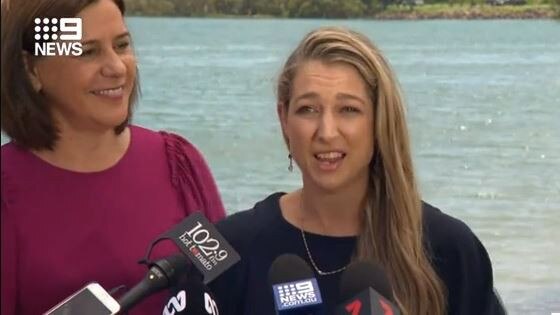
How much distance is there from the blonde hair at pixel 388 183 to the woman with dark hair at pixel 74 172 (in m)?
0.26

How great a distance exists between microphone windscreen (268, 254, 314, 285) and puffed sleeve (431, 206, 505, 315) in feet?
1.13

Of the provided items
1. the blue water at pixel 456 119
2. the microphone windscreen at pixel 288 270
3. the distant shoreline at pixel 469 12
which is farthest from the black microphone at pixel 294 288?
the blue water at pixel 456 119

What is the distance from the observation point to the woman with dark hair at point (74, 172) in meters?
1.63

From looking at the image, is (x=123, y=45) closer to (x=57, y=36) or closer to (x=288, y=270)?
(x=57, y=36)

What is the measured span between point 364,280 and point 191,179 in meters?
0.47

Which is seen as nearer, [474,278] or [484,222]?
[474,278]

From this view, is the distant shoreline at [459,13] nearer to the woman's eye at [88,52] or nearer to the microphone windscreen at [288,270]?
the woman's eye at [88,52]

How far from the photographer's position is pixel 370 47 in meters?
1.70

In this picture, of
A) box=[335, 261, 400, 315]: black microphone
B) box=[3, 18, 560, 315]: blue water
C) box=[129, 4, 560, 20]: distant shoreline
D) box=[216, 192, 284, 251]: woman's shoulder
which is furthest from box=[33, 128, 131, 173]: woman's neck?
box=[3, 18, 560, 315]: blue water

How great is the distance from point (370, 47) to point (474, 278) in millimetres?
399

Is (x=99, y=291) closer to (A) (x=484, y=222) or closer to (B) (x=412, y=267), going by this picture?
(B) (x=412, y=267)

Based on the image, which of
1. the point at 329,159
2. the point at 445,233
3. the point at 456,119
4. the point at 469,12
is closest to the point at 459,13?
the point at 469,12

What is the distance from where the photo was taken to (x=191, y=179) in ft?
6.02

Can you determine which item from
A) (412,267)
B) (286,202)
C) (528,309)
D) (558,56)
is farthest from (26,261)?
(558,56)
